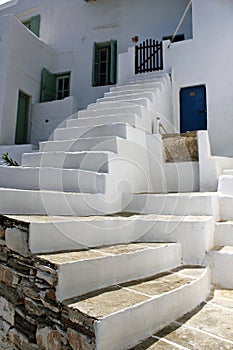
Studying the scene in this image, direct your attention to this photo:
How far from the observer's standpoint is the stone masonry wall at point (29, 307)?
1.64 metres

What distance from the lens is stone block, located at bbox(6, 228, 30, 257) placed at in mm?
1999

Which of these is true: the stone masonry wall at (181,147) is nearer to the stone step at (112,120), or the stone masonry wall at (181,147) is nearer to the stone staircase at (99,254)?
the stone step at (112,120)

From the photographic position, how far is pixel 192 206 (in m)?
3.26

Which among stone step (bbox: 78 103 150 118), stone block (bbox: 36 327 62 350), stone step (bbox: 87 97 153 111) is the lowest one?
stone block (bbox: 36 327 62 350)

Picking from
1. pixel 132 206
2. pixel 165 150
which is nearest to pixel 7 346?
pixel 132 206

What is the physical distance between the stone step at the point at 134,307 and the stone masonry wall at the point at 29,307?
6 centimetres

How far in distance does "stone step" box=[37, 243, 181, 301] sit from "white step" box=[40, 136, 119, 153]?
5.59 ft

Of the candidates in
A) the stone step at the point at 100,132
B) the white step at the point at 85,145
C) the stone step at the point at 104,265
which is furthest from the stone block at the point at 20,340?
the stone step at the point at 100,132

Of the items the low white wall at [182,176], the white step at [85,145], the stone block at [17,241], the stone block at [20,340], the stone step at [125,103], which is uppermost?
the stone step at [125,103]

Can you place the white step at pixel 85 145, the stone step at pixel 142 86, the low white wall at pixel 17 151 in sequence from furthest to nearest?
the low white wall at pixel 17 151, the stone step at pixel 142 86, the white step at pixel 85 145

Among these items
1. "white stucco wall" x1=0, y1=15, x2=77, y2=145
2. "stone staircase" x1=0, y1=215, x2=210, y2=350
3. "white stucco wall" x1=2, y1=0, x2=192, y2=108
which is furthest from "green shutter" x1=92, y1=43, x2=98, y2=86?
"stone staircase" x1=0, y1=215, x2=210, y2=350

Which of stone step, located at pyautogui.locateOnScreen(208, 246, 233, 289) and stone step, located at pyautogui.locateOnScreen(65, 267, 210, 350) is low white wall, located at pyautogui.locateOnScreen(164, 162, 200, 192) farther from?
stone step, located at pyautogui.locateOnScreen(65, 267, 210, 350)

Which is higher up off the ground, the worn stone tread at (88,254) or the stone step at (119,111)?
the stone step at (119,111)

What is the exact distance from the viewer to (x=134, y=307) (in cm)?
166
